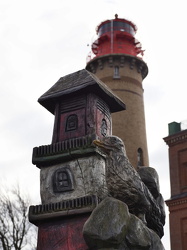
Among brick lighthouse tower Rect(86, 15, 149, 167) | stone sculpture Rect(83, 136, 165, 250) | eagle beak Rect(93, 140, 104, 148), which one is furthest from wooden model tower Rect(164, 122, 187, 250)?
eagle beak Rect(93, 140, 104, 148)

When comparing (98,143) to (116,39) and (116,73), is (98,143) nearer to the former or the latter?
(116,73)

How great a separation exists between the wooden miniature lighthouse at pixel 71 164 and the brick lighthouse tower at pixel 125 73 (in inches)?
535

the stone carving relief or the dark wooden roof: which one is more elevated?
the dark wooden roof

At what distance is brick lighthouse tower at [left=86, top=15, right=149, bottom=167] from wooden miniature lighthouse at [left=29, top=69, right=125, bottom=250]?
44.6 ft

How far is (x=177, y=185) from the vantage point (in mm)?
20203

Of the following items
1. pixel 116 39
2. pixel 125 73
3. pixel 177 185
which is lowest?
pixel 177 185

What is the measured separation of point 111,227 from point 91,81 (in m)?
2.43

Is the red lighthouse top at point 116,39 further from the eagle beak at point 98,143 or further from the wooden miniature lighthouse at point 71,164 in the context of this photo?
the eagle beak at point 98,143

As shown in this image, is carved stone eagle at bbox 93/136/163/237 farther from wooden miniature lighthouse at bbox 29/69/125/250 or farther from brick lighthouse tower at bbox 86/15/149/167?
brick lighthouse tower at bbox 86/15/149/167

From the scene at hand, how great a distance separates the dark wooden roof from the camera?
6094 mm

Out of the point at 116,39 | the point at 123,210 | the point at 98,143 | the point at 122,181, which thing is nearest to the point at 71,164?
the point at 98,143

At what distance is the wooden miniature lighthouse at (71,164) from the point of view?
5336mm

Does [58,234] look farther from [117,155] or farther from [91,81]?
[91,81]

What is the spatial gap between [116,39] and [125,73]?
259cm
